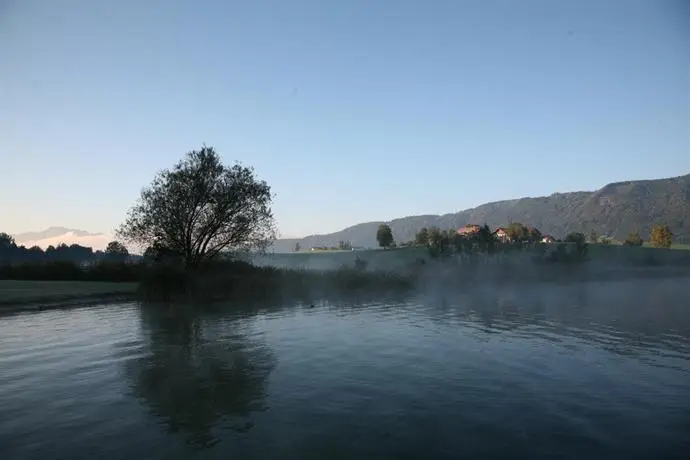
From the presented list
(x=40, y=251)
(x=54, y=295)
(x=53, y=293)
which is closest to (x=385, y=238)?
(x=40, y=251)

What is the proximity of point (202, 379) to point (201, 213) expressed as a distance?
3924 centimetres

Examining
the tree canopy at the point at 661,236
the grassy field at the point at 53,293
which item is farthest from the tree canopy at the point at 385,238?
the grassy field at the point at 53,293

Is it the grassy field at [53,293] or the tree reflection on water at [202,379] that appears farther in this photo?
the grassy field at [53,293]

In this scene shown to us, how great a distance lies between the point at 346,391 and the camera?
46.3 feet

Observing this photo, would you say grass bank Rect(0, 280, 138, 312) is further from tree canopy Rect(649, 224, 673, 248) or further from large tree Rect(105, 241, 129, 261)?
tree canopy Rect(649, 224, 673, 248)

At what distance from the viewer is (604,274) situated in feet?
302

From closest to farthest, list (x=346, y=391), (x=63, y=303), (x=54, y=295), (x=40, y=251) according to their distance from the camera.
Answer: (x=346, y=391) → (x=63, y=303) → (x=54, y=295) → (x=40, y=251)

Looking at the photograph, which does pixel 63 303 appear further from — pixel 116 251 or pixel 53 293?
pixel 116 251

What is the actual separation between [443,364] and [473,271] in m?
67.6

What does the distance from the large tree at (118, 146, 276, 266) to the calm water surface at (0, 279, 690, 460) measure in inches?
965

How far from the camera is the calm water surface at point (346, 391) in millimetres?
10117

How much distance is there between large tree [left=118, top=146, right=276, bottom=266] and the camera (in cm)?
5156

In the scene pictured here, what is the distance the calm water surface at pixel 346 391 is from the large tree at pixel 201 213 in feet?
80.4

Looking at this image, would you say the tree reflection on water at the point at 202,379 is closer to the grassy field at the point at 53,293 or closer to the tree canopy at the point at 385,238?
the grassy field at the point at 53,293
